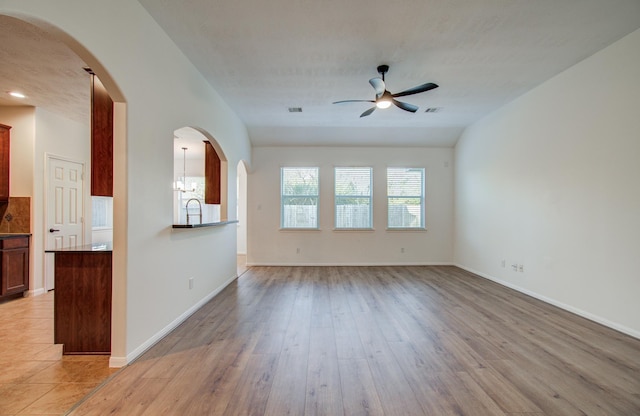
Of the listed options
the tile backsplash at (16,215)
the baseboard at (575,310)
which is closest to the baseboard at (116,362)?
the tile backsplash at (16,215)

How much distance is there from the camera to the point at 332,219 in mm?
6469

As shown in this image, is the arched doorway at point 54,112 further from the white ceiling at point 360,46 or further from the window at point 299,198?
the window at point 299,198

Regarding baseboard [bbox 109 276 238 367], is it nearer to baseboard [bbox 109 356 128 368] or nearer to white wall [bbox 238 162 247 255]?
baseboard [bbox 109 356 128 368]

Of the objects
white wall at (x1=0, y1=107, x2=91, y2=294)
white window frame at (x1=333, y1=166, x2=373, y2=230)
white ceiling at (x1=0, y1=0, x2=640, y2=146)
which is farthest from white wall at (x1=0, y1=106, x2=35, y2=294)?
white window frame at (x1=333, y1=166, x2=373, y2=230)

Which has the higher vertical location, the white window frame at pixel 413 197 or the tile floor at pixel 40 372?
the white window frame at pixel 413 197

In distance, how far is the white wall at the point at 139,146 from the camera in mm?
1962

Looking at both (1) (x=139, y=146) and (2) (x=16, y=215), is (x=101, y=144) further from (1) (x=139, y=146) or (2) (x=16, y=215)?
(2) (x=16, y=215)

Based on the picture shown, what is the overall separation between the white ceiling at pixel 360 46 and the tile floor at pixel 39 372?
2853 mm

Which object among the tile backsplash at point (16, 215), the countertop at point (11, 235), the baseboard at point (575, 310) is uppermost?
the tile backsplash at point (16, 215)

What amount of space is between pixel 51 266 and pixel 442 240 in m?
7.44

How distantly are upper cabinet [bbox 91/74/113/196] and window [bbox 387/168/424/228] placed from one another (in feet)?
17.6

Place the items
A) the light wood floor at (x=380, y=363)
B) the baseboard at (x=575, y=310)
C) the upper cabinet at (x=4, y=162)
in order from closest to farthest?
the light wood floor at (x=380, y=363)
the baseboard at (x=575, y=310)
the upper cabinet at (x=4, y=162)

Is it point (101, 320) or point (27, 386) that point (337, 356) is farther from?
point (27, 386)

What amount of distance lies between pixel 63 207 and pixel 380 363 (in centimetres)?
548
